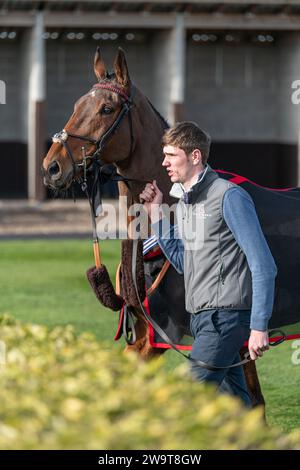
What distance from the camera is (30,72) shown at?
70.4ft

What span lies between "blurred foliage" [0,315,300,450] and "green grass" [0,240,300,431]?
3625 millimetres

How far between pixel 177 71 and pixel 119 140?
A: 1601 cm

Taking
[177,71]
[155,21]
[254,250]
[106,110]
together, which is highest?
[155,21]

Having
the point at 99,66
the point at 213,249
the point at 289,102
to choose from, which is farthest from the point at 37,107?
the point at 213,249

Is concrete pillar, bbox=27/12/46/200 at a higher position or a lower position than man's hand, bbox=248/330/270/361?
higher

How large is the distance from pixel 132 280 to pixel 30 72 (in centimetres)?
1629

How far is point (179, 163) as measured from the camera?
16.3 ft

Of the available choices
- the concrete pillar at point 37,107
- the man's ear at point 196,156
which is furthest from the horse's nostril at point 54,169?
the concrete pillar at point 37,107

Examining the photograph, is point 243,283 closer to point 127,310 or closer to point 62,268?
point 127,310

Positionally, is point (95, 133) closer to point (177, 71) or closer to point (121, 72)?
point (121, 72)

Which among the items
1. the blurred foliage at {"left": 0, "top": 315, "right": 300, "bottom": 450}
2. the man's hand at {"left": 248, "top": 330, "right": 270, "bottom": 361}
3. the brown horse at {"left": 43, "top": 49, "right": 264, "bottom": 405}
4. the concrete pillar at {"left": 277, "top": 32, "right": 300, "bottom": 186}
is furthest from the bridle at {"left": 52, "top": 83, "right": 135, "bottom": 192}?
the concrete pillar at {"left": 277, "top": 32, "right": 300, "bottom": 186}

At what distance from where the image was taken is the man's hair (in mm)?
4945

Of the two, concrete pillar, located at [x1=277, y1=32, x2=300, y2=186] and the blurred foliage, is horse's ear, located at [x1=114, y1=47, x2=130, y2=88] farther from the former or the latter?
concrete pillar, located at [x1=277, y1=32, x2=300, y2=186]

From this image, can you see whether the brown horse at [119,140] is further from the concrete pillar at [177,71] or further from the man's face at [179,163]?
the concrete pillar at [177,71]
